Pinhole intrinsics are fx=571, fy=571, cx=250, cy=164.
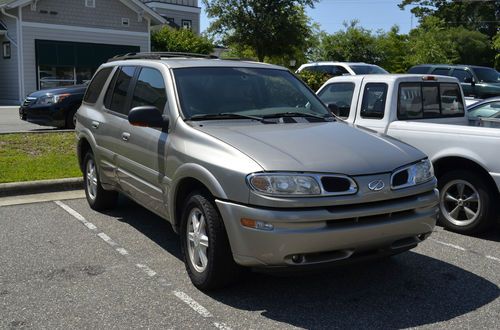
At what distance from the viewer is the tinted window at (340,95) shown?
7.41 metres

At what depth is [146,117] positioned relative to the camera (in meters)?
4.67

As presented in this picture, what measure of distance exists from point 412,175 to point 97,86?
406 cm

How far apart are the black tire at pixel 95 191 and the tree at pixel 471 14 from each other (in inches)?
2372

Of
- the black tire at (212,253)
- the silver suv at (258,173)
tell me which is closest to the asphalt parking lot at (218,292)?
the black tire at (212,253)

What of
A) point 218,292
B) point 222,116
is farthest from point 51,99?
point 218,292

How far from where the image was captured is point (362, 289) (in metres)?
4.44

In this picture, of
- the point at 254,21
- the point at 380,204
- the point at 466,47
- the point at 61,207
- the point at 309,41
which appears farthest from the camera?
the point at 466,47

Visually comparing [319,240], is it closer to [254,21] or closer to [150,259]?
[150,259]

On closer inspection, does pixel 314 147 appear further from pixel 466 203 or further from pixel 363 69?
pixel 363 69

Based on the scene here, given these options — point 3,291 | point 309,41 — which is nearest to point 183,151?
point 3,291

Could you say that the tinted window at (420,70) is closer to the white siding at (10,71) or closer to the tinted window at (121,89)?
the tinted window at (121,89)

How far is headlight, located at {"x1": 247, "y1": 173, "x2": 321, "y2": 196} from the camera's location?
3.77m

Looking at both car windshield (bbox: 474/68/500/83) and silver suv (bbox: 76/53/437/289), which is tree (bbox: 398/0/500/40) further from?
silver suv (bbox: 76/53/437/289)

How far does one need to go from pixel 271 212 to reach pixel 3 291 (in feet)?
7.30
